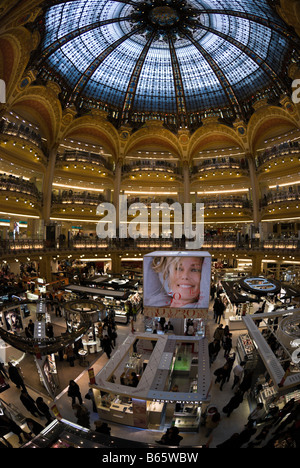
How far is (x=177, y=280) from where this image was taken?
13727 mm

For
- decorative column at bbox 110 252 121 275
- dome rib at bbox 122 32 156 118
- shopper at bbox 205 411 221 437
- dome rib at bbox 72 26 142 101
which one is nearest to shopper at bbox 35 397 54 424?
shopper at bbox 205 411 221 437

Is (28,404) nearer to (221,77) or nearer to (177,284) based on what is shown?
(177,284)

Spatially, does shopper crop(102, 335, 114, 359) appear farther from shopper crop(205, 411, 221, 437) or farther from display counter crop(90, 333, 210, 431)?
shopper crop(205, 411, 221, 437)

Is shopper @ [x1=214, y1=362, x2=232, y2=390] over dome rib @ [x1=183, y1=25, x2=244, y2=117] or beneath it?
beneath

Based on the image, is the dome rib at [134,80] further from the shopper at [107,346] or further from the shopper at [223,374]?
the shopper at [223,374]

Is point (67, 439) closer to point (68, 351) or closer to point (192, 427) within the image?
point (192, 427)

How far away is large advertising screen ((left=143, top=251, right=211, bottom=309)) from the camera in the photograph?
13.5m

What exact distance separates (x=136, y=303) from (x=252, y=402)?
12906mm

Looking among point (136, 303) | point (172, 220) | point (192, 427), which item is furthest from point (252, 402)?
point (172, 220)

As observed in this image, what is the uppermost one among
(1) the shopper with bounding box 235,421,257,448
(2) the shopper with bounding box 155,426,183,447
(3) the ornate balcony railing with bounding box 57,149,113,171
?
(3) the ornate balcony railing with bounding box 57,149,113,171

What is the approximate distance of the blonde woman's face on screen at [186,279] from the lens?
13.5 m

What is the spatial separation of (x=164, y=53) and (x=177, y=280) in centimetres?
3243

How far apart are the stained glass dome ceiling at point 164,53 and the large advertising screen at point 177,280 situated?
22763 mm

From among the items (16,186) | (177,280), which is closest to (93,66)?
(16,186)
